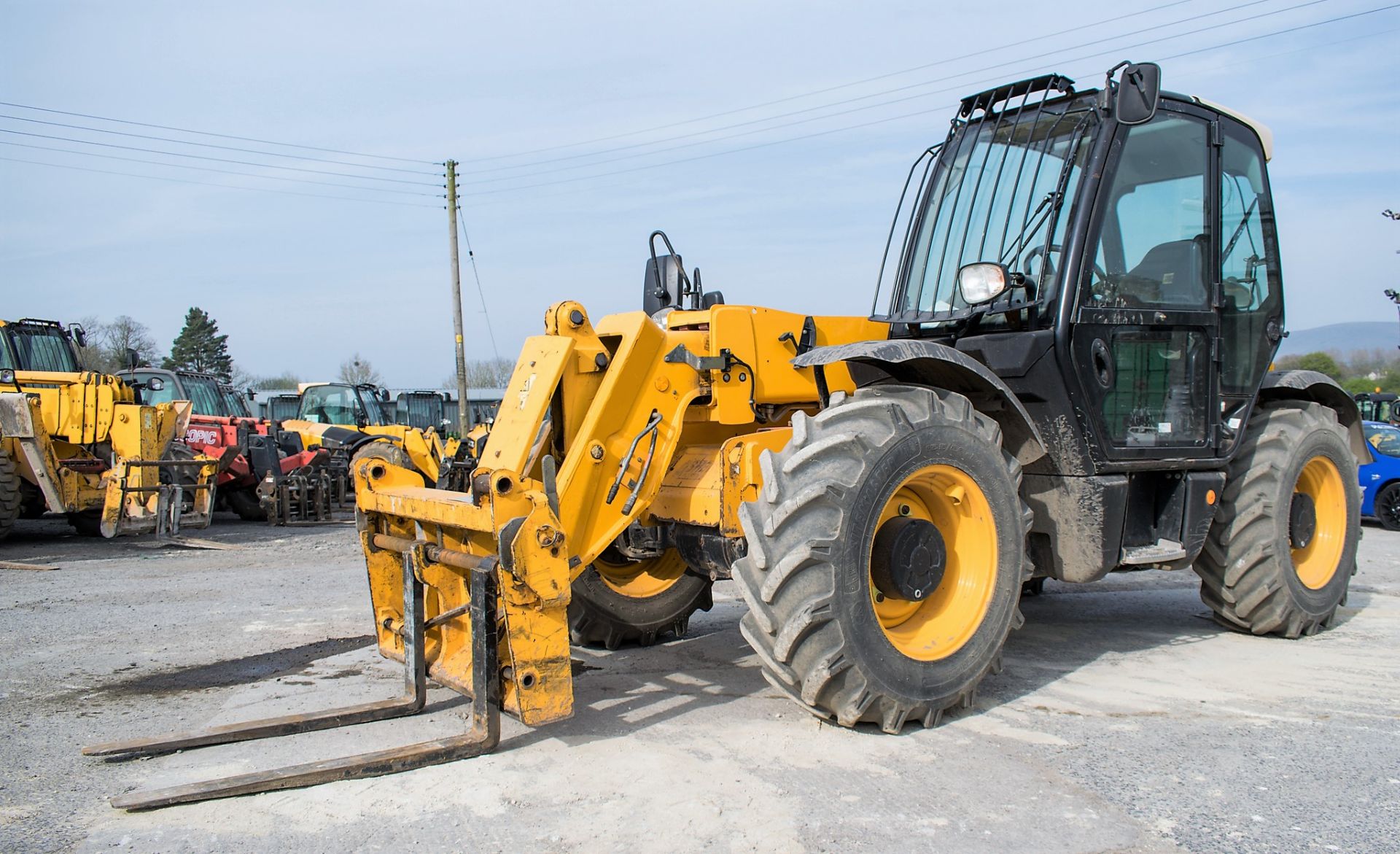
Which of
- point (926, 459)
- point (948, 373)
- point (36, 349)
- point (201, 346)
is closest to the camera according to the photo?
Result: point (926, 459)

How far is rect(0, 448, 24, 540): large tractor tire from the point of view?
36.1 feet

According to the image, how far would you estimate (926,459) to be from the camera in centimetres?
432

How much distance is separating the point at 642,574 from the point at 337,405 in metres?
14.4

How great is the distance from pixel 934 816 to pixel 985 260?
9.85 ft

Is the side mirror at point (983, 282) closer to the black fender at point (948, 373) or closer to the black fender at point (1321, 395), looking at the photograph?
the black fender at point (948, 373)

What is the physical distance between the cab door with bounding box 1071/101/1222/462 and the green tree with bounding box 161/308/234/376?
222 feet

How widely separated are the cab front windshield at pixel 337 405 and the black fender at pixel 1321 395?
15482mm

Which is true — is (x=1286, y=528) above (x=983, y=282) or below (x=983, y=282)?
below

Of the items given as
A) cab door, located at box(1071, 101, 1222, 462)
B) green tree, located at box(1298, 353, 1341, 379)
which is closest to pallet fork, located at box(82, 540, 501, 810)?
cab door, located at box(1071, 101, 1222, 462)

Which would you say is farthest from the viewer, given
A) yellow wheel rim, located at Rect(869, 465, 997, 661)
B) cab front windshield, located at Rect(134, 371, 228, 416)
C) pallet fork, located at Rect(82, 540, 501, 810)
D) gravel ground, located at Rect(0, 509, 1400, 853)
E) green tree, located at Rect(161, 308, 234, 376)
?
green tree, located at Rect(161, 308, 234, 376)

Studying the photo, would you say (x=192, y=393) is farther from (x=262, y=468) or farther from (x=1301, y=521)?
(x=1301, y=521)

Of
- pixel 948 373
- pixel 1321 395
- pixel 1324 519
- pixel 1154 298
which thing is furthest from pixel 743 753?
pixel 1321 395

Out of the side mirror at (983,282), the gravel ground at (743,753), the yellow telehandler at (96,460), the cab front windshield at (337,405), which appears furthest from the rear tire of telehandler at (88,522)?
the side mirror at (983,282)

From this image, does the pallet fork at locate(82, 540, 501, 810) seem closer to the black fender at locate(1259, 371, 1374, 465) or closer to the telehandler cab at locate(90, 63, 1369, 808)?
the telehandler cab at locate(90, 63, 1369, 808)
